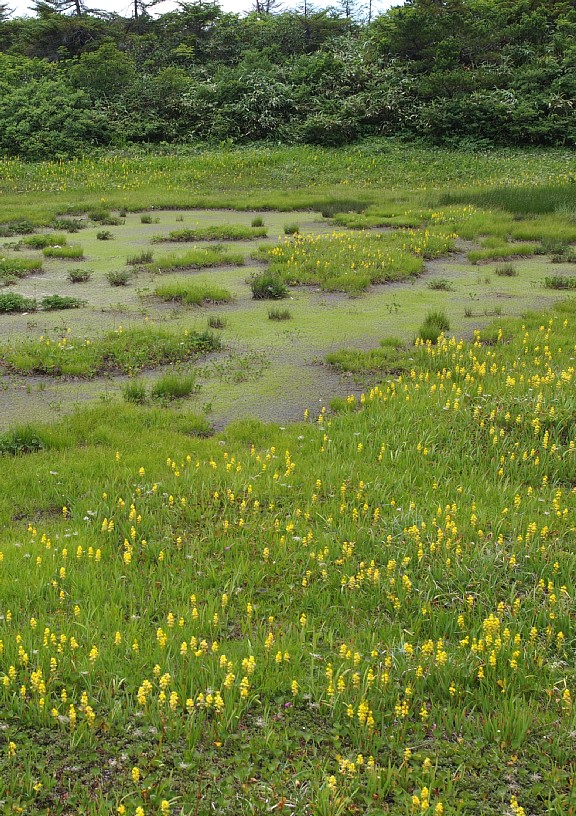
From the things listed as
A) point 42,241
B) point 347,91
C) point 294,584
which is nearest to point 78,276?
point 42,241

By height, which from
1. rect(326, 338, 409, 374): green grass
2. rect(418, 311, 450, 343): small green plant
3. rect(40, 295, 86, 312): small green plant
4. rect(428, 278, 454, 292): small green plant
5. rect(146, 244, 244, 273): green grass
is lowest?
rect(326, 338, 409, 374): green grass

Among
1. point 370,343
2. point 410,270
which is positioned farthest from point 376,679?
point 410,270

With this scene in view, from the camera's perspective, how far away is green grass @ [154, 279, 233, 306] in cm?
1144

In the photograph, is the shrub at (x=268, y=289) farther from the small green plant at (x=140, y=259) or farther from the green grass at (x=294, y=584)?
the small green plant at (x=140, y=259)

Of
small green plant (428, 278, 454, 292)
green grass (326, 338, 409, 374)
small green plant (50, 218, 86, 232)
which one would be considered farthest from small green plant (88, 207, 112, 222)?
green grass (326, 338, 409, 374)

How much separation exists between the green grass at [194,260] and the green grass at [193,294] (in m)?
1.77

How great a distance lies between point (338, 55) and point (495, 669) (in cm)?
3631

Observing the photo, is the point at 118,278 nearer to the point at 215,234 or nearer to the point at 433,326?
the point at 215,234

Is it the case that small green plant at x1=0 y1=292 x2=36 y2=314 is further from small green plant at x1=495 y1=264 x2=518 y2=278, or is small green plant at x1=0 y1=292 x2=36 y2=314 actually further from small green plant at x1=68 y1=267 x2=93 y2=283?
small green plant at x1=495 y1=264 x2=518 y2=278

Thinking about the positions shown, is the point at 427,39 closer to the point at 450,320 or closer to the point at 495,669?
the point at 450,320

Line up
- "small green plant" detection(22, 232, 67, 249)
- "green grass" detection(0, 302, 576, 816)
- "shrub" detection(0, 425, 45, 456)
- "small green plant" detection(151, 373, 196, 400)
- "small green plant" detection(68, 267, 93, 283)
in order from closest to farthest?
Result: "green grass" detection(0, 302, 576, 816)
"shrub" detection(0, 425, 45, 456)
"small green plant" detection(151, 373, 196, 400)
"small green plant" detection(68, 267, 93, 283)
"small green plant" detection(22, 232, 67, 249)

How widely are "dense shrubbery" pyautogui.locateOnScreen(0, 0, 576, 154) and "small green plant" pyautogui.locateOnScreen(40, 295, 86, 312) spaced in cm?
1913

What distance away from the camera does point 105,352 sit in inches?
348

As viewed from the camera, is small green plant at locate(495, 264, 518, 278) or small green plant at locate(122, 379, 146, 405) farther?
small green plant at locate(495, 264, 518, 278)
